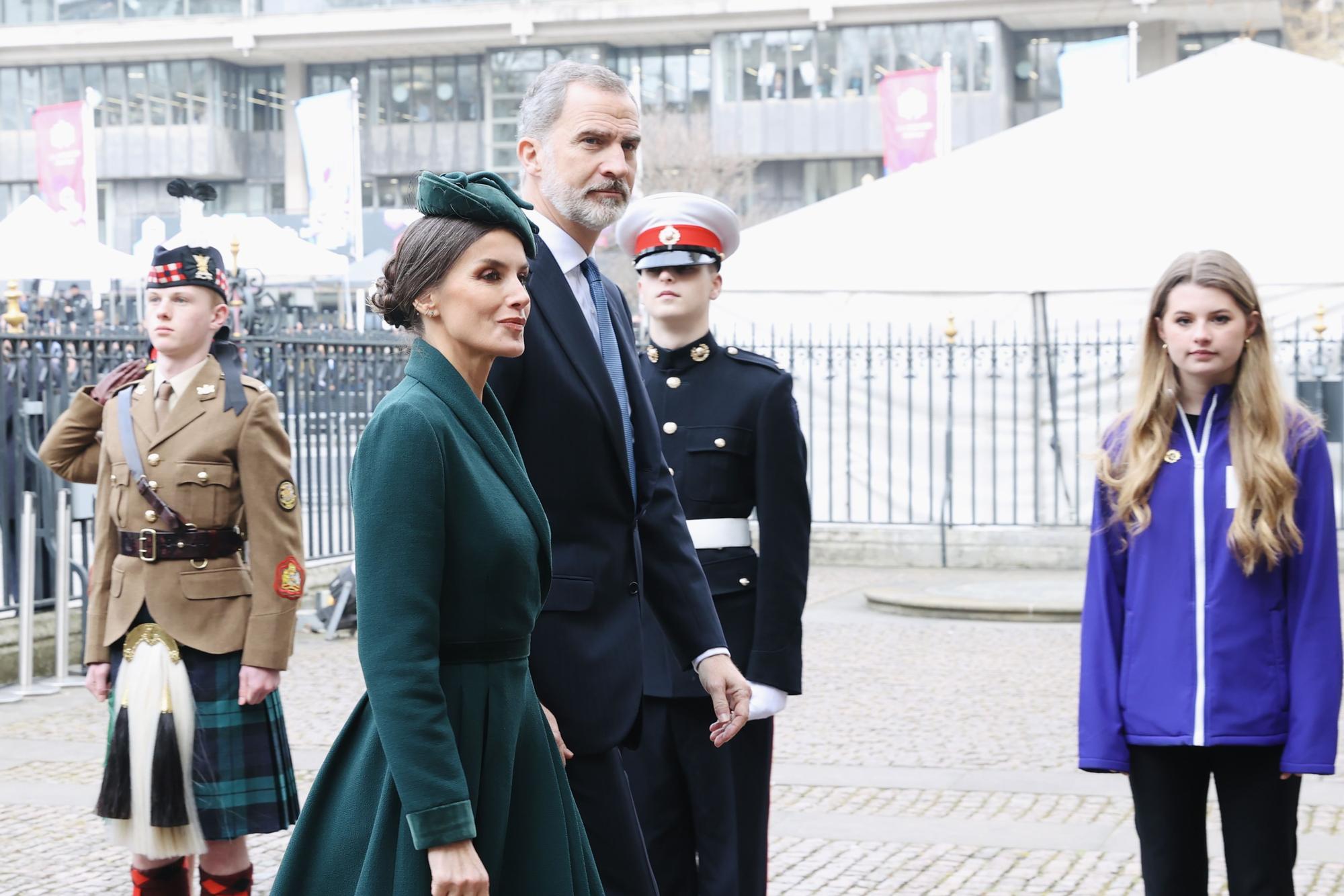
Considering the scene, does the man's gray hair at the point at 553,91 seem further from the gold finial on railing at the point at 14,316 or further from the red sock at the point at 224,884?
the gold finial on railing at the point at 14,316

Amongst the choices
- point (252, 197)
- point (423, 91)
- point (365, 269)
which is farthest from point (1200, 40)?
point (365, 269)

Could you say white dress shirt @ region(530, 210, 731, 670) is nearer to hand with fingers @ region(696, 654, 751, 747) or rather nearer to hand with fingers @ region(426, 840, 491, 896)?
hand with fingers @ region(696, 654, 751, 747)

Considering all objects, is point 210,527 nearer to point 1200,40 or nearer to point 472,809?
point 472,809

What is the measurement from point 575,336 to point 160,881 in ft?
7.58

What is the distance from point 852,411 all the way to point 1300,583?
1187cm

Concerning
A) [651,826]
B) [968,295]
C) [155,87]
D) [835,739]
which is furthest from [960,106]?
[651,826]

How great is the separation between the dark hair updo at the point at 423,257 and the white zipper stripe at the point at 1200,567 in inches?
69.5

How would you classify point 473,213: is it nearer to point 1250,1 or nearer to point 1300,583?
point 1300,583

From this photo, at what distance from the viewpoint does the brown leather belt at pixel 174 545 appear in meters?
4.76

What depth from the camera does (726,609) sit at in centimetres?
438

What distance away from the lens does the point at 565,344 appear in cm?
325

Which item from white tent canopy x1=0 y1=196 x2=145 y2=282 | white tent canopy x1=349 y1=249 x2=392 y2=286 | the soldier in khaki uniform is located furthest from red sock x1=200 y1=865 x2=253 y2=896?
white tent canopy x1=349 y1=249 x2=392 y2=286

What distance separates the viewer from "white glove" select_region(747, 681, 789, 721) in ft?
13.8

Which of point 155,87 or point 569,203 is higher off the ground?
point 155,87
